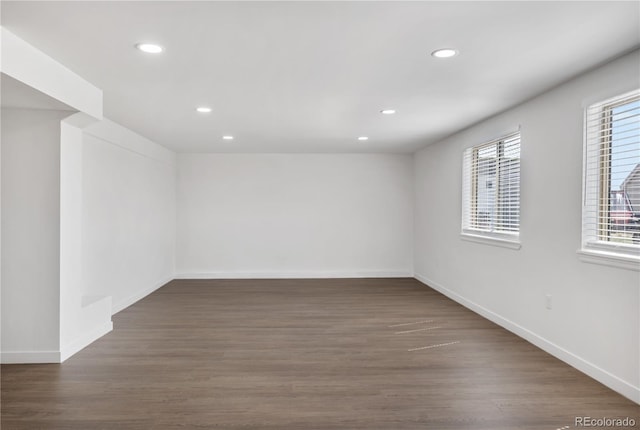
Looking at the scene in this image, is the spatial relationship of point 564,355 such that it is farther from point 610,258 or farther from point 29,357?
point 29,357

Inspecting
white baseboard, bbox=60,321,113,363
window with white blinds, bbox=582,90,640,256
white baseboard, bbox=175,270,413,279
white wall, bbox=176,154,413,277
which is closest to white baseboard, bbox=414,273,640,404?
window with white blinds, bbox=582,90,640,256

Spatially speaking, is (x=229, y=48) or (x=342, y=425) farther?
(x=229, y=48)

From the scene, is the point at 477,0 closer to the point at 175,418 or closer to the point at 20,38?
the point at 20,38

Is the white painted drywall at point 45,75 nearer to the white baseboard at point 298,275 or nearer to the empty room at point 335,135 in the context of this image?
the empty room at point 335,135

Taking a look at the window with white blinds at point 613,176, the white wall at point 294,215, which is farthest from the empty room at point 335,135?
Result: the white wall at point 294,215

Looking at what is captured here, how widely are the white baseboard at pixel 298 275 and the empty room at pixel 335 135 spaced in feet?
6.10

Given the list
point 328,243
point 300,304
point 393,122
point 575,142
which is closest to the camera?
point 575,142

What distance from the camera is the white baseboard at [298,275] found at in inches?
306

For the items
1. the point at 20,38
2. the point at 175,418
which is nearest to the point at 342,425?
the point at 175,418

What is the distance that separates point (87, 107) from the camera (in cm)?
349

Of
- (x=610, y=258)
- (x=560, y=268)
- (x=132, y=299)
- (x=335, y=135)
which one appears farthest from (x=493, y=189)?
(x=132, y=299)

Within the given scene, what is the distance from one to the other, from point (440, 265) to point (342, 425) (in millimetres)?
4490

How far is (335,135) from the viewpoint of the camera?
5.98 metres

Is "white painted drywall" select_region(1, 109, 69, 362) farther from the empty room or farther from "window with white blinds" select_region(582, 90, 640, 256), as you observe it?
"window with white blinds" select_region(582, 90, 640, 256)
